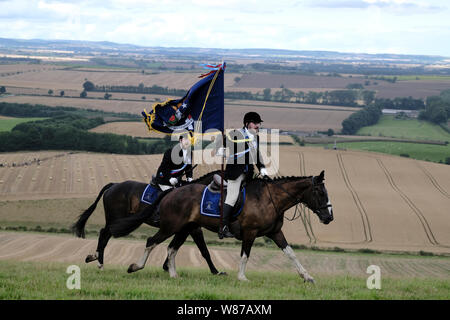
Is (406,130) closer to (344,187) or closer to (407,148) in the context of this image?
(407,148)

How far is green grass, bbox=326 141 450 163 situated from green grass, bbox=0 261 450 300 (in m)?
70.5

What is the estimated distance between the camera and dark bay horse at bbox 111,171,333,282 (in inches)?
501

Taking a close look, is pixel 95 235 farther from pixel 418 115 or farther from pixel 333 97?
pixel 333 97

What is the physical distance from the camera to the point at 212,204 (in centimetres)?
1283

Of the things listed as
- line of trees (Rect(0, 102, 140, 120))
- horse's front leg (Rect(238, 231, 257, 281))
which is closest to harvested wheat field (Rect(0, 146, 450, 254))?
horse's front leg (Rect(238, 231, 257, 281))

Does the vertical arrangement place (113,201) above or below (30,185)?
A: above

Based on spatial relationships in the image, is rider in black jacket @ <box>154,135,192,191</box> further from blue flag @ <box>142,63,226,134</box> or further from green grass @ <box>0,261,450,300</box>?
green grass @ <box>0,261,450,300</box>

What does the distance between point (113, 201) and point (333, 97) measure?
153249 millimetres

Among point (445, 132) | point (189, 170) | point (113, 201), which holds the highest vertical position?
point (189, 170)

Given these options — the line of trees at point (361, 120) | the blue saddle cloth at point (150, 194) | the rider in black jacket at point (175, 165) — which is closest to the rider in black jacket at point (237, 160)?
the rider in black jacket at point (175, 165)

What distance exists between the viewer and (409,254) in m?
35.2

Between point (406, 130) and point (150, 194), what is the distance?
99.6 meters

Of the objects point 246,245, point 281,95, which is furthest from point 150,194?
point 281,95
